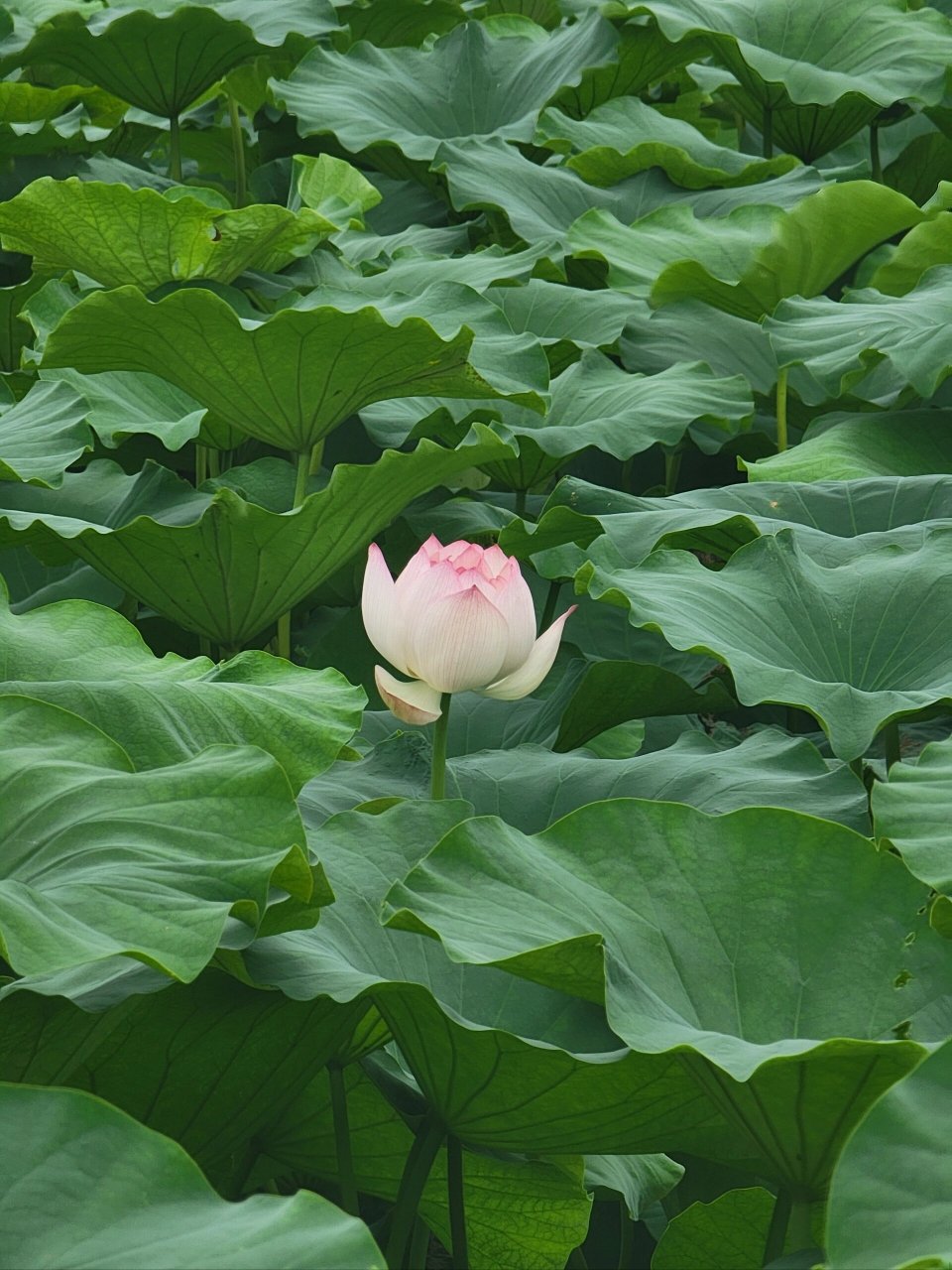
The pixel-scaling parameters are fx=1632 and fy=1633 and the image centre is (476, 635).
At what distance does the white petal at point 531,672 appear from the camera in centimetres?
115

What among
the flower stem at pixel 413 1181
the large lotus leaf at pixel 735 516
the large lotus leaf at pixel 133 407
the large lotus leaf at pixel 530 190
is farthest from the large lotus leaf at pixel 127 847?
the large lotus leaf at pixel 530 190

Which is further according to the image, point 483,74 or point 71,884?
point 483,74

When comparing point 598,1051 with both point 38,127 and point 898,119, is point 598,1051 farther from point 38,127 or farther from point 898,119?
point 898,119

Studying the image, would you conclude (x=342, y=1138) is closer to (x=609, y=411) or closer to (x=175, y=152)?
(x=609, y=411)

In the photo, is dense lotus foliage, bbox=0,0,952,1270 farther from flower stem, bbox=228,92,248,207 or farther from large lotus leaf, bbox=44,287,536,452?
flower stem, bbox=228,92,248,207

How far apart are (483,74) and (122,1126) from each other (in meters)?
2.46

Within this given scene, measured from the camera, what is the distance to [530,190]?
8.10ft

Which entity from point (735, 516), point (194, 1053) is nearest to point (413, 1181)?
point (194, 1053)

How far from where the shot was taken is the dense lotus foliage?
2.75 ft

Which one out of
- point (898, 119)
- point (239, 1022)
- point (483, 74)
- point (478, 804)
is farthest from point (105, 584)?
point (898, 119)

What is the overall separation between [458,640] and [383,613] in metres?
0.07

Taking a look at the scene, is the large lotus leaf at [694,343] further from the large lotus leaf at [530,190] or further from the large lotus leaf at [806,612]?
the large lotus leaf at [806,612]

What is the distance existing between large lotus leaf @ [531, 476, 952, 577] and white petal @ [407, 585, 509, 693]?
1.24ft

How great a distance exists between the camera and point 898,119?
2943 mm
